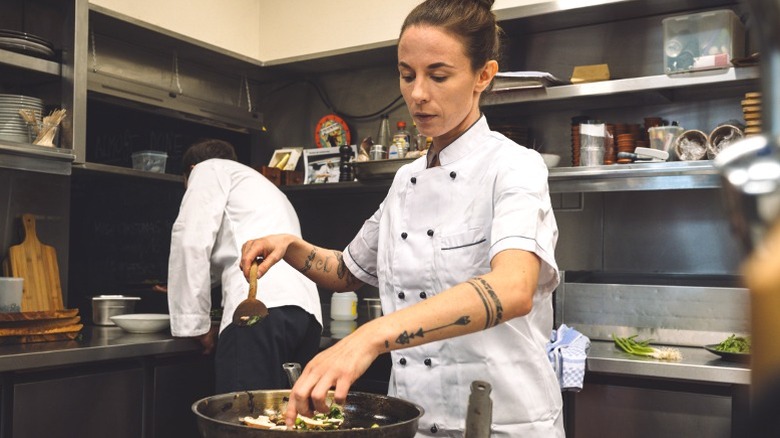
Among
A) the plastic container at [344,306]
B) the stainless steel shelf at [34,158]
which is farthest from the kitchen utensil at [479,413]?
the plastic container at [344,306]

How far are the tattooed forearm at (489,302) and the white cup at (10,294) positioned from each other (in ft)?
8.56

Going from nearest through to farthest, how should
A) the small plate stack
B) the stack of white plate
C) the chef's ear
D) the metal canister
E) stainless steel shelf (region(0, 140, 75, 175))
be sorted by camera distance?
the chef's ear
the small plate stack
stainless steel shelf (region(0, 140, 75, 175))
the stack of white plate
the metal canister

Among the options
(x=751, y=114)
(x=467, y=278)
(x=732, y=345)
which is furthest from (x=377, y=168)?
(x=467, y=278)

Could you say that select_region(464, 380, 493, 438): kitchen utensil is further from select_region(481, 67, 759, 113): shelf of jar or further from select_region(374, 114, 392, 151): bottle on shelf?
select_region(374, 114, 392, 151): bottle on shelf

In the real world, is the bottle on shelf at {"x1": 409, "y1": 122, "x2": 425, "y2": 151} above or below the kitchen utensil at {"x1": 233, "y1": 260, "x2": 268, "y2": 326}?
above

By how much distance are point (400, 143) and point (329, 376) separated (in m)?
3.09

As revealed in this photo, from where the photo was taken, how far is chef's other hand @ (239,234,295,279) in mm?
1643

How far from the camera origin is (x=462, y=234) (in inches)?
63.0

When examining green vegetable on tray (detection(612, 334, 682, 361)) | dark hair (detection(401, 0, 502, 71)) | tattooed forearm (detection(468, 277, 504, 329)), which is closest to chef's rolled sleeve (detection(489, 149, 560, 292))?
tattooed forearm (detection(468, 277, 504, 329))

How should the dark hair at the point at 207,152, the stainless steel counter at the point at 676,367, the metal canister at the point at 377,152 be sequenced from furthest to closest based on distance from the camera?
1. the metal canister at the point at 377,152
2. the dark hair at the point at 207,152
3. the stainless steel counter at the point at 676,367

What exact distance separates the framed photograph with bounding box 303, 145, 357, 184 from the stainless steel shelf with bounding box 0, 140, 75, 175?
146 cm

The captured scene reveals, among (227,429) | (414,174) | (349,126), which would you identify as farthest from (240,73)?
(227,429)

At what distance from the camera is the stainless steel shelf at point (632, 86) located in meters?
3.06

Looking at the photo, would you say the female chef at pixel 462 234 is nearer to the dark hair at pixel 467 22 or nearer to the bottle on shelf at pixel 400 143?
the dark hair at pixel 467 22
